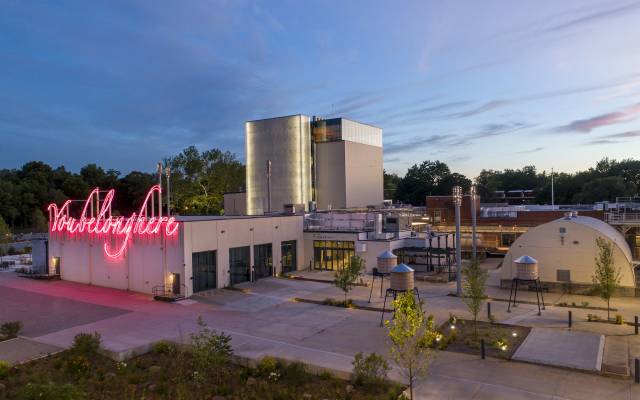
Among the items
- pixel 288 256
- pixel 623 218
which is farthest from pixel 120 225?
pixel 623 218

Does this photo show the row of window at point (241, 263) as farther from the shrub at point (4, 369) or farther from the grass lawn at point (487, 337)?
the grass lawn at point (487, 337)

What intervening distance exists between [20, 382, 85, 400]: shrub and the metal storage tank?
55062 mm

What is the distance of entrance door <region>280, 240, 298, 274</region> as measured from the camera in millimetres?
40906

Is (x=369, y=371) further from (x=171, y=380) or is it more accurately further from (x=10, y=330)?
(x=10, y=330)

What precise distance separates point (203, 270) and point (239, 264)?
3719 millimetres

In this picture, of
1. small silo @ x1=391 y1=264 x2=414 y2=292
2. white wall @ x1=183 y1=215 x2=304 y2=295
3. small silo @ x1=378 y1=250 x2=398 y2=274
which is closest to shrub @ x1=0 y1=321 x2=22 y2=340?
white wall @ x1=183 y1=215 x2=304 y2=295

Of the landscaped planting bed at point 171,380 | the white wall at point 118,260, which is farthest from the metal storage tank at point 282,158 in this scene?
the landscaped planting bed at point 171,380

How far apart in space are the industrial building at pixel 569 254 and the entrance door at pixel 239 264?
19.9 meters

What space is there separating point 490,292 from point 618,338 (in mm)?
11393

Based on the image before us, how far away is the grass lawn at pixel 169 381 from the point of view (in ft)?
49.9

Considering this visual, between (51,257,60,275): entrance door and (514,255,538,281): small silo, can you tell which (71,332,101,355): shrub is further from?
(51,257,60,275): entrance door

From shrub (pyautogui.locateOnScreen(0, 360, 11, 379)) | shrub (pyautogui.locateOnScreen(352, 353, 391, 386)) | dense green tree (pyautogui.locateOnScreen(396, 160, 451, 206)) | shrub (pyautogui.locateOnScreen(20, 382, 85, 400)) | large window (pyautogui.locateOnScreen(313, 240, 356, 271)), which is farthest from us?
dense green tree (pyautogui.locateOnScreen(396, 160, 451, 206))

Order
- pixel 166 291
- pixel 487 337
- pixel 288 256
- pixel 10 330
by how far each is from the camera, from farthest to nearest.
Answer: pixel 288 256
pixel 166 291
pixel 10 330
pixel 487 337

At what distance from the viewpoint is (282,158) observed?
69.3 m
